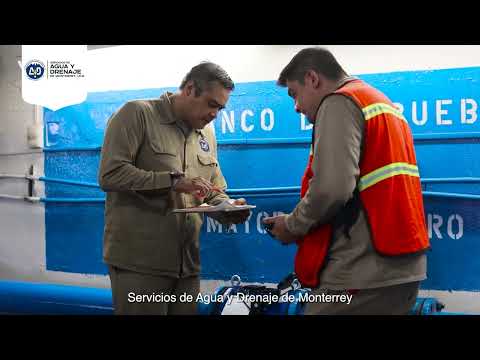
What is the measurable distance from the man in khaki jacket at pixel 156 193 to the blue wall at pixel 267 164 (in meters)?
0.68

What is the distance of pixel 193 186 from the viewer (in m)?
2.33

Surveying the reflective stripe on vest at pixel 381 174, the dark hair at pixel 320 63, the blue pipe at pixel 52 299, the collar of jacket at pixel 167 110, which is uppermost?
the dark hair at pixel 320 63

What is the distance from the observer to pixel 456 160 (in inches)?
108

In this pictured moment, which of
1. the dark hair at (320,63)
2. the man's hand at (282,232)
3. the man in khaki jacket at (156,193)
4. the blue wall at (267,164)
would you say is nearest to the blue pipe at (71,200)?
the blue wall at (267,164)

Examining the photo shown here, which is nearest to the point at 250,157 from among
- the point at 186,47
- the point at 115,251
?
the point at 186,47

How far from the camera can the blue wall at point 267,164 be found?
2.74 m

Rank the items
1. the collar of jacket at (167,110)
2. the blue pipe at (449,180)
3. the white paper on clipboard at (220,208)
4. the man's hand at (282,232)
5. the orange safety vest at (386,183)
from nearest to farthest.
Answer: the orange safety vest at (386,183) → the man's hand at (282,232) → the white paper on clipboard at (220,208) → the collar of jacket at (167,110) → the blue pipe at (449,180)

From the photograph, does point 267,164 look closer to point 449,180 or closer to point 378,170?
point 449,180

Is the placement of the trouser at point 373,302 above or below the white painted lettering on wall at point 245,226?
below

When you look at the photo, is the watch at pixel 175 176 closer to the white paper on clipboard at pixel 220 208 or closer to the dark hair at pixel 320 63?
the white paper on clipboard at pixel 220 208

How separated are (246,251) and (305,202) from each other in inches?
57.9

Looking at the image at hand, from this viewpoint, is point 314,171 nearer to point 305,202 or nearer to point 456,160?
point 305,202

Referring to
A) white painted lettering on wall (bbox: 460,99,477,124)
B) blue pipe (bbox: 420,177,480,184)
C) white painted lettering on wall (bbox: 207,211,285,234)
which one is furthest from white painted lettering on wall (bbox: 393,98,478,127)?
white painted lettering on wall (bbox: 207,211,285,234)

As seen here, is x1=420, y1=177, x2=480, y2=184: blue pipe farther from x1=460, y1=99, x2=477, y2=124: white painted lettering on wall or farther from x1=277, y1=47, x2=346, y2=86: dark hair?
x1=277, y1=47, x2=346, y2=86: dark hair
